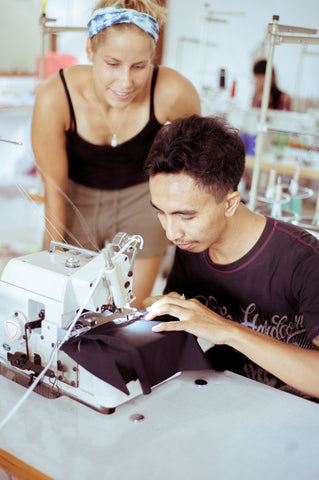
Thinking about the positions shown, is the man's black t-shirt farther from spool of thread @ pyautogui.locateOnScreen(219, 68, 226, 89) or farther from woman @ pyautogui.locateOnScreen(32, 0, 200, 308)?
spool of thread @ pyautogui.locateOnScreen(219, 68, 226, 89)

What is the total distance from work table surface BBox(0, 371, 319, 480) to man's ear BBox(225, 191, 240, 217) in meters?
0.46

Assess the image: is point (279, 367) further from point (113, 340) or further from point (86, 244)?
point (86, 244)

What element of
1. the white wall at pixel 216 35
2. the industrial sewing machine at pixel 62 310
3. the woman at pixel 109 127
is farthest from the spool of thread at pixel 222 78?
the industrial sewing machine at pixel 62 310

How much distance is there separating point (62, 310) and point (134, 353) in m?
0.20

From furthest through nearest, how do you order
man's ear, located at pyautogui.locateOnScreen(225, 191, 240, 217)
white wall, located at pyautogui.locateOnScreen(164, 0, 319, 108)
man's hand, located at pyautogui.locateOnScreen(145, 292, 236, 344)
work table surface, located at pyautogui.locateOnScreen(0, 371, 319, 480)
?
white wall, located at pyautogui.locateOnScreen(164, 0, 319, 108)
man's ear, located at pyautogui.locateOnScreen(225, 191, 240, 217)
man's hand, located at pyautogui.locateOnScreen(145, 292, 236, 344)
work table surface, located at pyautogui.locateOnScreen(0, 371, 319, 480)

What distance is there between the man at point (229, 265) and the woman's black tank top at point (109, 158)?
59 centimetres

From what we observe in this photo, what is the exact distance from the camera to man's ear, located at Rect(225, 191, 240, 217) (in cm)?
150

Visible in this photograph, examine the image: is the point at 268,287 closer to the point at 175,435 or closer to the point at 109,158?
the point at 175,435

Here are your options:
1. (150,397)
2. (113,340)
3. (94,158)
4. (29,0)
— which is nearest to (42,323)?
(113,340)

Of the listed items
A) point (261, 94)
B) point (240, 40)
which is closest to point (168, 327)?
point (261, 94)

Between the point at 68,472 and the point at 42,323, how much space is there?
0.38 m

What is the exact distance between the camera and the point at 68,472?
1062 mm

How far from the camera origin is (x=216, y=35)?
6914mm

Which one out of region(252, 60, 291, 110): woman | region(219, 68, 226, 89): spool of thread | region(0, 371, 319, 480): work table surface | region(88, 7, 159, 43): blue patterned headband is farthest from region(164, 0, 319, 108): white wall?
region(0, 371, 319, 480): work table surface
